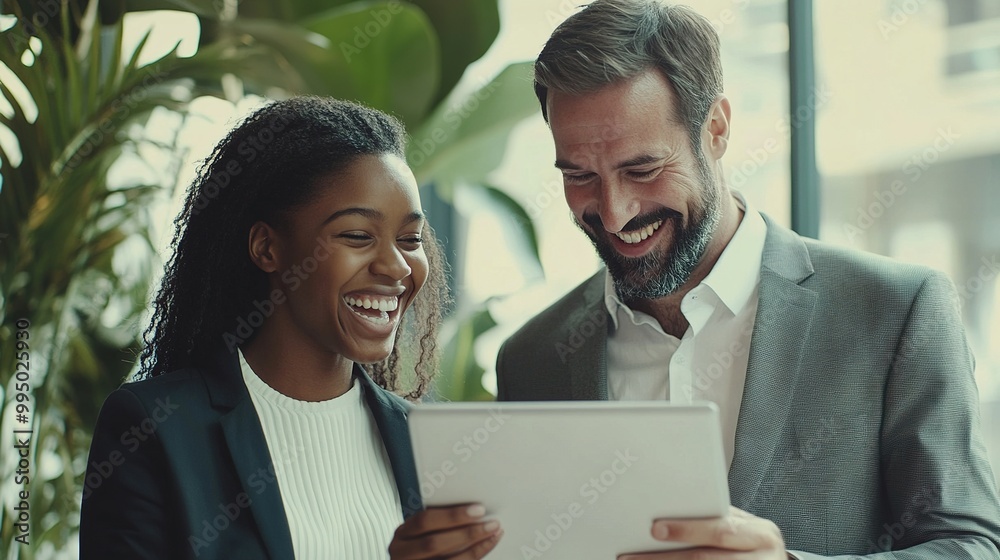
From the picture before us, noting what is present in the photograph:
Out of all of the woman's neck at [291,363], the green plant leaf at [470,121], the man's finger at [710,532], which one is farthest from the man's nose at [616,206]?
the green plant leaf at [470,121]

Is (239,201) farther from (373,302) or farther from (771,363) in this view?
(771,363)

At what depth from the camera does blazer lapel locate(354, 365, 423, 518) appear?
1.83m

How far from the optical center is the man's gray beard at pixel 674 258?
78.1 inches

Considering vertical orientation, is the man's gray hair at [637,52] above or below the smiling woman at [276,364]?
above

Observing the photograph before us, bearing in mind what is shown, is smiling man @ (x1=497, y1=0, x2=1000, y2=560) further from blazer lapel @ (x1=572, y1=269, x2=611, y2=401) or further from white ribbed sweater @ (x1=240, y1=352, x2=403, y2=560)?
white ribbed sweater @ (x1=240, y1=352, x2=403, y2=560)

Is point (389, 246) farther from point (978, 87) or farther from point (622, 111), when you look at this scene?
point (978, 87)

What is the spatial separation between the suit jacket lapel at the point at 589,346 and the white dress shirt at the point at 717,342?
0.23ft

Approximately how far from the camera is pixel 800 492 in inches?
72.4

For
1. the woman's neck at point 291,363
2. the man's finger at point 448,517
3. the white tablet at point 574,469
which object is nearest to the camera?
the white tablet at point 574,469

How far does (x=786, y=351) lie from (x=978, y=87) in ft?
4.10

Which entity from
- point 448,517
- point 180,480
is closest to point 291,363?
point 180,480

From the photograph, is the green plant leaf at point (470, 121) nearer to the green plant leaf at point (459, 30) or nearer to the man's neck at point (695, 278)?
the green plant leaf at point (459, 30)

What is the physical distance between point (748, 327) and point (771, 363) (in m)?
0.15

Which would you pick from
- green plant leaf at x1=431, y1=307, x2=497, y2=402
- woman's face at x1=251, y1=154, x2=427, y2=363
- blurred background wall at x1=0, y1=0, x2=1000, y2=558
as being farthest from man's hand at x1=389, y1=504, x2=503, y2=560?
green plant leaf at x1=431, y1=307, x2=497, y2=402
